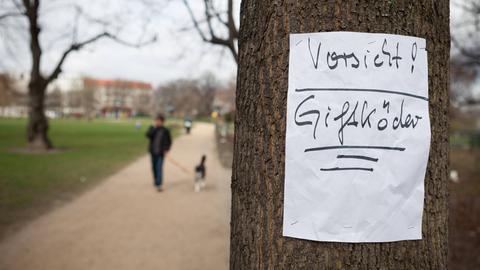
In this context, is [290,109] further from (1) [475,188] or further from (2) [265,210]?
(1) [475,188]

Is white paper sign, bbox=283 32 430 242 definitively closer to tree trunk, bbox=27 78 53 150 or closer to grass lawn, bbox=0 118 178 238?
grass lawn, bbox=0 118 178 238

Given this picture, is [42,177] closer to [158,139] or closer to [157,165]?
[157,165]

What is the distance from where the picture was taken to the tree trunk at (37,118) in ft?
56.9

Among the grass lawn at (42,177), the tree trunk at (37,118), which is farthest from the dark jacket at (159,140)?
the tree trunk at (37,118)

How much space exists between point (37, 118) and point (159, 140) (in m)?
11.8

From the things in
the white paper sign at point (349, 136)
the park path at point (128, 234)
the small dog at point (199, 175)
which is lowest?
the park path at point (128, 234)

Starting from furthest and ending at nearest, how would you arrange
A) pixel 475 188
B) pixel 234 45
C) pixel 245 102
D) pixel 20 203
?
pixel 475 188 < pixel 234 45 < pixel 20 203 < pixel 245 102

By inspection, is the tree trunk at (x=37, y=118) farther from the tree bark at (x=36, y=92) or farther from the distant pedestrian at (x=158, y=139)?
the distant pedestrian at (x=158, y=139)

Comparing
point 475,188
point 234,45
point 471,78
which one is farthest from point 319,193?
point 471,78

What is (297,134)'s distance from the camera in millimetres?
1251

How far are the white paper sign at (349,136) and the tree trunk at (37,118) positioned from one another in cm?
1880

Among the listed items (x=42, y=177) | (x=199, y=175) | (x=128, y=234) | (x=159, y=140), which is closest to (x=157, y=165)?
(x=159, y=140)

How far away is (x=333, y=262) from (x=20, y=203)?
26.3 feet

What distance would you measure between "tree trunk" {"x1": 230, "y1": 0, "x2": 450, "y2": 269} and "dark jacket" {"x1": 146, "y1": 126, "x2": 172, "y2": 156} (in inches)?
298
